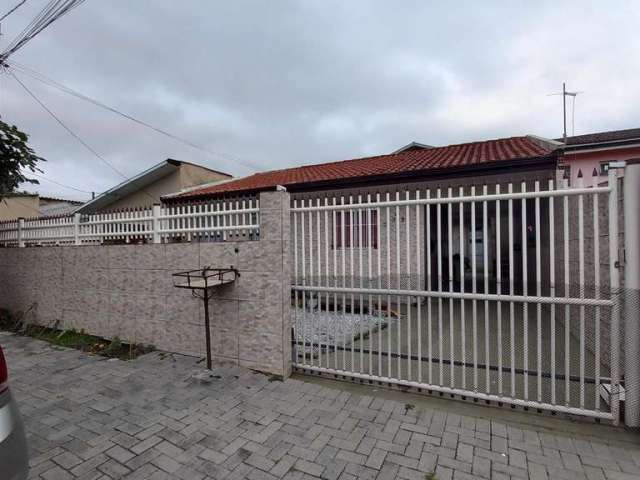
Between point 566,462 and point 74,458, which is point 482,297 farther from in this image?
point 74,458

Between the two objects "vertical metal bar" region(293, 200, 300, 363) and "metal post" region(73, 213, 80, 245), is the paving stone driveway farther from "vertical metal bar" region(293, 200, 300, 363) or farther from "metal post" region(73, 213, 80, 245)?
"metal post" region(73, 213, 80, 245)

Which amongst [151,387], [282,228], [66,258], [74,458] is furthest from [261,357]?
[66,258]

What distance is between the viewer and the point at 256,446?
2502 millimetres

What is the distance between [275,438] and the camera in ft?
8.50

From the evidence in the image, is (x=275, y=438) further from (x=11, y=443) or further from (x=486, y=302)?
(x=486, y=302)

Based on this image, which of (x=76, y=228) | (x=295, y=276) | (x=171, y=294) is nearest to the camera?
(x=295, y=276)

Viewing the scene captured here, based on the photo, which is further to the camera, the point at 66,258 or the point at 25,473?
the point at 66,258

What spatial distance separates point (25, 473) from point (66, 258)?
5.01m

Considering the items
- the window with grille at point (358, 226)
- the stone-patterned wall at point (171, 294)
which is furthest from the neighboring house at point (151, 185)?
the window with grille at point (358, 226)

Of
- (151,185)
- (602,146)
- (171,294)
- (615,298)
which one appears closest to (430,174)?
(615,298)

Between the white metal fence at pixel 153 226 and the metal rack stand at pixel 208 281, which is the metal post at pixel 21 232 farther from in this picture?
the metal rack stand at pixel 208 281

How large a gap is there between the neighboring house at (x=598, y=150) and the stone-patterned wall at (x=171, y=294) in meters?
11.6

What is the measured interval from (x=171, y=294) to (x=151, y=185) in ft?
35.9

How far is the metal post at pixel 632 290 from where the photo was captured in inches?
98.7
